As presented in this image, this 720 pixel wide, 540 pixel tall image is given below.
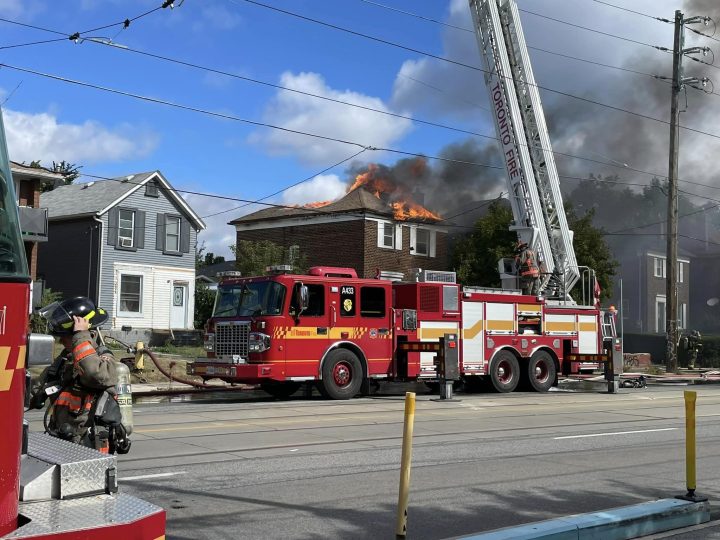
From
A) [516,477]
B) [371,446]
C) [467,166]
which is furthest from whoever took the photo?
[467,166]

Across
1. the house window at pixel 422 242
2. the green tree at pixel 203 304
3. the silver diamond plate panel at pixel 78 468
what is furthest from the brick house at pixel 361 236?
the silver diamond plate panel at pixel 78 468

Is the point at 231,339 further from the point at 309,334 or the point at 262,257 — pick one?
the point at 262,257

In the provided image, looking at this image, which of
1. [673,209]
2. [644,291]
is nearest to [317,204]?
[673,209]

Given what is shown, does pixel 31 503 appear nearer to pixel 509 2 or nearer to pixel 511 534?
pixel 511 534

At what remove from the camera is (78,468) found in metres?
2.85

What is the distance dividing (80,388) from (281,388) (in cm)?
1259

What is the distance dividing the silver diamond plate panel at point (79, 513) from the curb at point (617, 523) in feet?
9.63

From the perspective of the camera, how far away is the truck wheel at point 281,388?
56.6 feet

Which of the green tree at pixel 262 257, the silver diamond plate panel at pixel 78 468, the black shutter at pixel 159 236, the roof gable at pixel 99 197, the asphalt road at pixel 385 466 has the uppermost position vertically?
the roof gable at pixel 99 197

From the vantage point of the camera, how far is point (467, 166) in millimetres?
31047

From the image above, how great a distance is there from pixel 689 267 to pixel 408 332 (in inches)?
1842

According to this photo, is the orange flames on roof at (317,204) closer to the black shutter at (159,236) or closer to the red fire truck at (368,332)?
the black shutter at (159,236)

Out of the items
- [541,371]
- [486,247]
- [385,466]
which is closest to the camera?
[385,466]

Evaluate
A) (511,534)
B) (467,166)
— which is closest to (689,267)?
(467,166)
